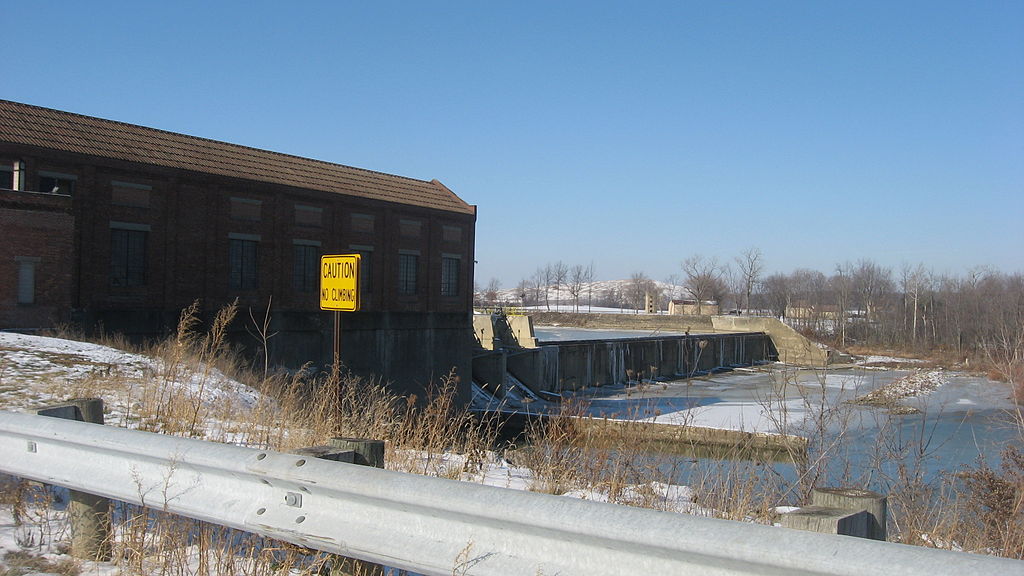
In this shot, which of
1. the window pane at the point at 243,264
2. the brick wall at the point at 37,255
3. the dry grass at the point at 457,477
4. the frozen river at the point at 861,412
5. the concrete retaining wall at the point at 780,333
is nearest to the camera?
the dry grass at the point at 457,477

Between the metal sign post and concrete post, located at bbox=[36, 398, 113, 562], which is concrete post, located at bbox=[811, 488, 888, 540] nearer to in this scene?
concrete post, located at bbox=[36, 398, 113, 562]

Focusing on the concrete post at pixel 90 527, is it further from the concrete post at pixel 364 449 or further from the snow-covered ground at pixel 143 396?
the concrete post at pixel 364 449

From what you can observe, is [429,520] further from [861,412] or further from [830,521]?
[861,412]

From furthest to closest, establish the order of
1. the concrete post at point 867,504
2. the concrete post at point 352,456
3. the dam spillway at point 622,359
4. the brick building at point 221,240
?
1. the dam spillway at point 622,359
2. the brick building at point 221,240
3. the concrete post at point 352,456
4. the concrete post at point 867,504

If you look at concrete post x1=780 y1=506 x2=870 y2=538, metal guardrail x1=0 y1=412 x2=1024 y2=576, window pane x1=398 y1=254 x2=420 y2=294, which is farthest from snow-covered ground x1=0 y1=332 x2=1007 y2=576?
window pane x1=398 y1=254 x2=420 y2=294

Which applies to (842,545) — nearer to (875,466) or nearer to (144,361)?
(875,466)

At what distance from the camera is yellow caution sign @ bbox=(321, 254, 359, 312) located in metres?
8.85

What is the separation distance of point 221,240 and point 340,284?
23.7 meters

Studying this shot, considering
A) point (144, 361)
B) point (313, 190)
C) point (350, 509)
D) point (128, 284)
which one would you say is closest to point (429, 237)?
Answer: point (313, 190)

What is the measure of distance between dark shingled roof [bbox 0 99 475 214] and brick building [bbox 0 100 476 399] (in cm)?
7

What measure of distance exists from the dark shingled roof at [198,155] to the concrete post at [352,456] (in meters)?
26.6

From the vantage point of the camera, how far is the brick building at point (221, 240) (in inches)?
961

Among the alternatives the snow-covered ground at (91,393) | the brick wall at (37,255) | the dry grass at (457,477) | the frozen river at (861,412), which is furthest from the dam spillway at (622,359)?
the dry grass at (457,477)

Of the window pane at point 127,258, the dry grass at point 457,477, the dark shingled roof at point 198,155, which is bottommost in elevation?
the dry grass at point 457,477
